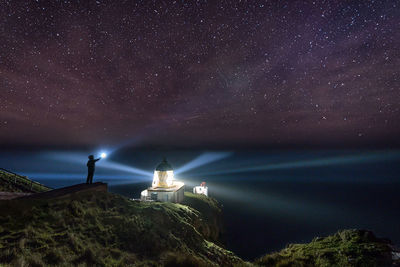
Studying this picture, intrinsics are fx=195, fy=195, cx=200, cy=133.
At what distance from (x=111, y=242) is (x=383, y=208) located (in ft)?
374

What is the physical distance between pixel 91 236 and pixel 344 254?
1025cm

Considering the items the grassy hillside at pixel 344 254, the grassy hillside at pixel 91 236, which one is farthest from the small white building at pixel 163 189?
the grassy hillside at pixel 344 254

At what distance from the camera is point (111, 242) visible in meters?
7.66

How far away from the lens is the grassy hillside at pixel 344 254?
7376 millimetres

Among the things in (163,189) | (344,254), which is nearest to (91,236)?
(344,254)

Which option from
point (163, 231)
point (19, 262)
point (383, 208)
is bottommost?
point (383, 208)

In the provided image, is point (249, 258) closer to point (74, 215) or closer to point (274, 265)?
point (274, 265)

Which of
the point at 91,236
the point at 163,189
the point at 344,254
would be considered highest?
the point at 163,189

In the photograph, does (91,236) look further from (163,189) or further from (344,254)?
A: (163,189)

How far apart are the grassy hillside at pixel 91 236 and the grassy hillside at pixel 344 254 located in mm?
3288

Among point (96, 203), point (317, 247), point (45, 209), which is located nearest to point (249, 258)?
point (317, 247)

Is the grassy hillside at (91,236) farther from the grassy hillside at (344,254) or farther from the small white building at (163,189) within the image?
the small white building at (163,189)

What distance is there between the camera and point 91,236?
7.53m

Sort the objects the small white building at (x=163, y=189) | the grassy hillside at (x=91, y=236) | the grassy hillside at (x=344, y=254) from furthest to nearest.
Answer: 1. the small white building at (x=163, y=189)
2. the grassy hillside at (x=344, y=254)
3. the grassy hillside at (x=91, y=236)
